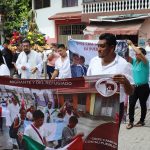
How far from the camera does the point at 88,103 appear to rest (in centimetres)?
392

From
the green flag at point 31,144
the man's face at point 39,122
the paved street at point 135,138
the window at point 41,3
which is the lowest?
the paved street at point 135,138

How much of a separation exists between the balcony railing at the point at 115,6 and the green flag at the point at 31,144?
60.7 feet

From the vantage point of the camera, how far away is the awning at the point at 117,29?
68.5 feet

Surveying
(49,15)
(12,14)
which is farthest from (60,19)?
(12,14)

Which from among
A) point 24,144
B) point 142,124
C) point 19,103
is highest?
point 19,103

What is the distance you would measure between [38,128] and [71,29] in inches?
946

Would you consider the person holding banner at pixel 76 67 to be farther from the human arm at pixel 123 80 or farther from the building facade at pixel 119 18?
the building facade at pixel 119 18

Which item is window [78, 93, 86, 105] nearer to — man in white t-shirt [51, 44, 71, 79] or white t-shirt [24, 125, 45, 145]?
white t-shirt [24, 125, 45, 145]

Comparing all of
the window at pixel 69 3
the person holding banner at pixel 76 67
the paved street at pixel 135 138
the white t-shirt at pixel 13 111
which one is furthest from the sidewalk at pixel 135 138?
the window at pixel 69 3

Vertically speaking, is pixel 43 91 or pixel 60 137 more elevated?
pixel 43 91

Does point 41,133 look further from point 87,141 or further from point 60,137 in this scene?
point 87,141

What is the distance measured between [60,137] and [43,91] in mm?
439

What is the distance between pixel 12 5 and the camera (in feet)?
106

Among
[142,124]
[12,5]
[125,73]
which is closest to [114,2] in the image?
[12,5]
